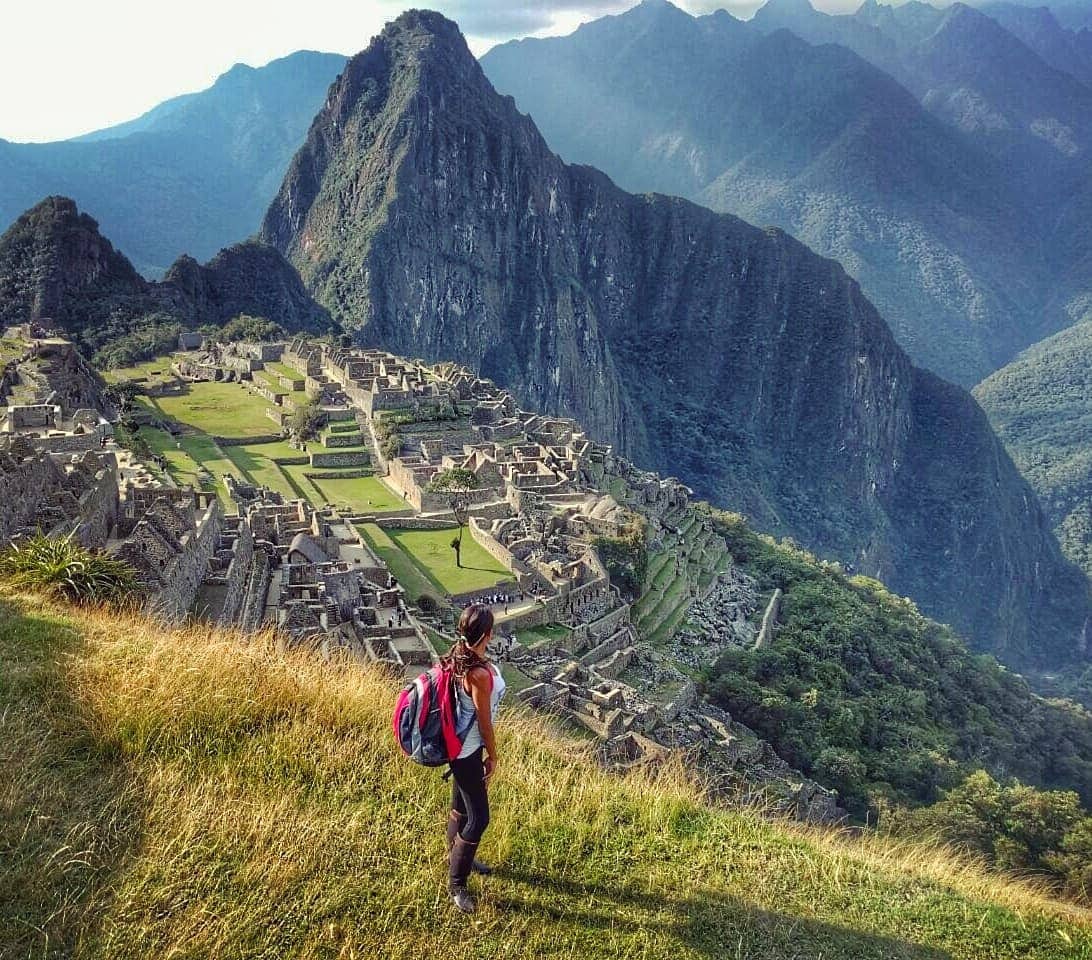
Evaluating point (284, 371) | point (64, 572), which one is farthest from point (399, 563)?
point (284, 371)

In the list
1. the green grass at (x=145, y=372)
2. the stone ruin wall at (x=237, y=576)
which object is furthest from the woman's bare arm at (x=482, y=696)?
the green grass at (x=145, y=372)

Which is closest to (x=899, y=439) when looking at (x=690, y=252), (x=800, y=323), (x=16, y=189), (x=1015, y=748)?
(x=800, y=323)

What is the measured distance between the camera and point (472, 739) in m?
4.57

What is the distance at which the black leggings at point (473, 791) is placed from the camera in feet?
15.1

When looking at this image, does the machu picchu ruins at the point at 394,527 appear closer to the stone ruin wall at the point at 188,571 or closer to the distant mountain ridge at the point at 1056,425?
the stone ruin wall at the point at 188,571

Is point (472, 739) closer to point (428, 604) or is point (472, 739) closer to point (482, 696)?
point (482, 696)

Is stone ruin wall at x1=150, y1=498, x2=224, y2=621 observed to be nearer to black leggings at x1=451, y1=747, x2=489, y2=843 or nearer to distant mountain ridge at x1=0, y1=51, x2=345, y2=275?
black leggings at x1=451, y1=747, x2=489, y2=843

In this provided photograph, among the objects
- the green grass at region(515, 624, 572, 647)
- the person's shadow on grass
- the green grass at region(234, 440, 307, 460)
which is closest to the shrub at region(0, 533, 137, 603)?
the person's shadow on grass

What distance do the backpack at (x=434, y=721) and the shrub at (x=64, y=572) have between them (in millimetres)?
4698

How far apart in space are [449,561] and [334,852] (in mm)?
18732

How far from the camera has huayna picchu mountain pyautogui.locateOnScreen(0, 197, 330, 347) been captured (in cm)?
5969

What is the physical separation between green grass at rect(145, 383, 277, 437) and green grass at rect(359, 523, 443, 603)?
40.6 feet

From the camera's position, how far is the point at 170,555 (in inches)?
458

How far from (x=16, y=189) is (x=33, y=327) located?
4339 inches
